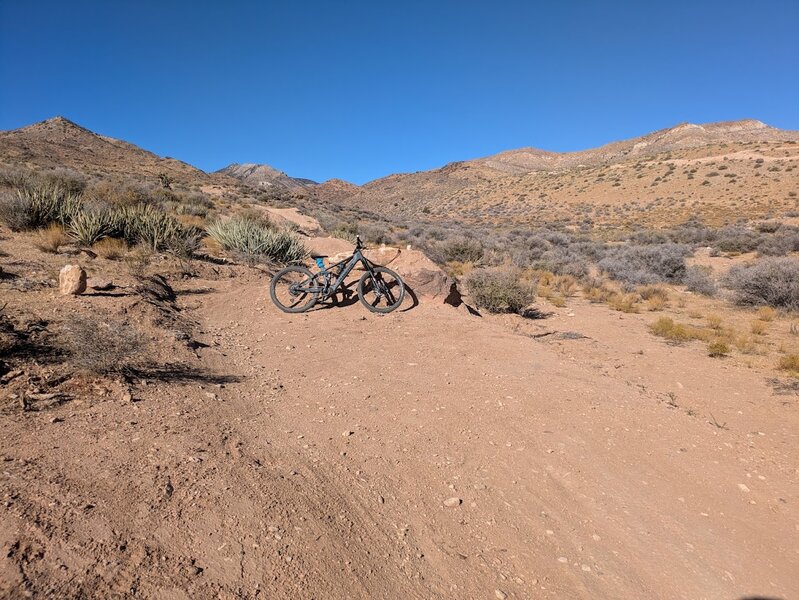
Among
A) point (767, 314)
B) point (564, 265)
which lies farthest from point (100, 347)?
Answer: point (564, 265)

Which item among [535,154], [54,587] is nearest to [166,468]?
[54,587]

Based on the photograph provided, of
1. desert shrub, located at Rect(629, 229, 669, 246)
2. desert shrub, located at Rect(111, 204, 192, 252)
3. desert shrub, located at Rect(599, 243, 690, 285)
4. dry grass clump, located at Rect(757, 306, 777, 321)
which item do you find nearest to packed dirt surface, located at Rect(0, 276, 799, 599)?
dry grass clump, located at Rect(757, 306, 777, 321)

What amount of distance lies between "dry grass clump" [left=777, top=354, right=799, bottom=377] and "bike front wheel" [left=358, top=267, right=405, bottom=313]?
19.8 ft

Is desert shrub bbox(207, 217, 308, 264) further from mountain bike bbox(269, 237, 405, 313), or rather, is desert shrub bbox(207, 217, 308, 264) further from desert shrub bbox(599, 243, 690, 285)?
desert shrub bbox(599, 243, 690, 285)

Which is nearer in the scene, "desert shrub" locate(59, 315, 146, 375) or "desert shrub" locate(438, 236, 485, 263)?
"desert shrub" locate(59, 315, 146, 375)

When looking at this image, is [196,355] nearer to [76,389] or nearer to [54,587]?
[76,389]

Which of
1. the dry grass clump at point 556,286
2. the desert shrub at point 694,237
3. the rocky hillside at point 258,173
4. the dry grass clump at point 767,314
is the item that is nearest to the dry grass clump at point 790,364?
the dry grass clump at point 767,314

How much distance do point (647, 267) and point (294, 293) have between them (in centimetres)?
1449

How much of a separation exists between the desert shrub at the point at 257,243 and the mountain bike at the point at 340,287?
162 inches

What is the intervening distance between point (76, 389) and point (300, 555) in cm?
259

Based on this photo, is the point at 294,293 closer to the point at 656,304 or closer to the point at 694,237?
the point at 656,304

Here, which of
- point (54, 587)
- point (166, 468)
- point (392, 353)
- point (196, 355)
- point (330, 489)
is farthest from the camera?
point (392, 353)

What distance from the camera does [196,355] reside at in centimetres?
525

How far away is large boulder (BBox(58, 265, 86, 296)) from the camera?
5.94m
